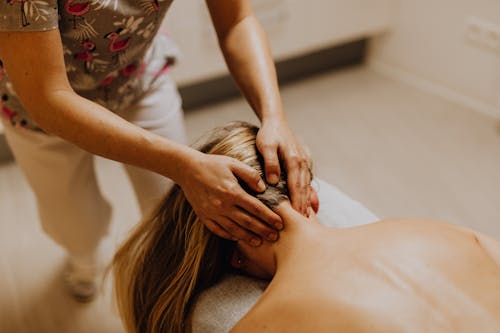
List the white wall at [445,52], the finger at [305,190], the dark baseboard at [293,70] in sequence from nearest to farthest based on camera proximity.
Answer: the finger at [305,190], the white wall at [445,52], the dark baseboard at [293,70]

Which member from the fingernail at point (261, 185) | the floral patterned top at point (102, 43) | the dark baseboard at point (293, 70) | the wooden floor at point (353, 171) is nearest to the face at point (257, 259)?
the fingernail at point (261, 185)

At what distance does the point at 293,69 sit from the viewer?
2.78 meters

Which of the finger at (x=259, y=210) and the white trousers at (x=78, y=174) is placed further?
the white trousers at (x=78, y=174)

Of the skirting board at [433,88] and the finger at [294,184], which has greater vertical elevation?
the finger at [294,184]

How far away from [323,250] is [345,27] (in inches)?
71.1

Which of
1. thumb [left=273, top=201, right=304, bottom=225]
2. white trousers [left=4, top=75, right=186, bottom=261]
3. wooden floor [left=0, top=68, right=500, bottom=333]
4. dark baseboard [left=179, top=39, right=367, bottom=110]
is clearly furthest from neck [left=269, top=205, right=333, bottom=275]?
dark baseboard [left=179, top=39, right=367, bottom=110]

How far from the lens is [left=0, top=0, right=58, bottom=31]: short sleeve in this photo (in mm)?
903

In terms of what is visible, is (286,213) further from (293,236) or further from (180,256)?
(180,256)

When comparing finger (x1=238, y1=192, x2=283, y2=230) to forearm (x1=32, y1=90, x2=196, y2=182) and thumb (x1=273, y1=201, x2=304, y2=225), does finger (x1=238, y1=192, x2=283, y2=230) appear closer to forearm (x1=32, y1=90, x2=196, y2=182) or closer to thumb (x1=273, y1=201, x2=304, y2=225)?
thumb (x1=273, y1=201, x2=304, y2=225)

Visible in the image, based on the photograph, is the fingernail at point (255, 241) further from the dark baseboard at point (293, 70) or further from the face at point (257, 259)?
the dark baseboard at point (293, 70)

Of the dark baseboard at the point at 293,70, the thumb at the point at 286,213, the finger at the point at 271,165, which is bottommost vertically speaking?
the dark baseboard at the point at 293,70

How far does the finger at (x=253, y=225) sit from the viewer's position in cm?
100

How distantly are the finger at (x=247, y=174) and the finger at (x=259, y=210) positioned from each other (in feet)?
0.11

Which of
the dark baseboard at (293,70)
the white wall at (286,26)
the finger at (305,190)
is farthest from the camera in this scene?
the dark baseboard at (293,70)
